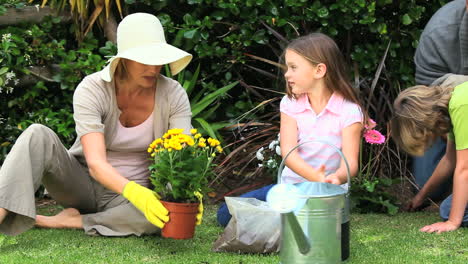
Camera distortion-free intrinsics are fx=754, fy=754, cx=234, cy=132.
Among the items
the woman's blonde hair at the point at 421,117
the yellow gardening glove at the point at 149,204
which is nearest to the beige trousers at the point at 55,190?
the yellow gardening glove at the point at 149,204

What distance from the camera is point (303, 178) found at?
3.55 m

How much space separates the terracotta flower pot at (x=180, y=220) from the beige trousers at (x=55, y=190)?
17.8 inches

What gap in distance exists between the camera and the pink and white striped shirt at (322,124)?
3500 mm

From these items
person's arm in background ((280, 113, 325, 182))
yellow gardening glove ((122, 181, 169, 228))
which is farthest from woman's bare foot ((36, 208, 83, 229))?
person's arm in background ((280, 113, 325, 182))

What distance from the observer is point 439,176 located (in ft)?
13.1

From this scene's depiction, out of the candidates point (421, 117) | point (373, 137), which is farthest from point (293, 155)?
point (373, 137)

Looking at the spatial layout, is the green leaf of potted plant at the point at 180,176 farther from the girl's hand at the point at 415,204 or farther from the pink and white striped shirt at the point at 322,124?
the girl's hand at the point at 415,204

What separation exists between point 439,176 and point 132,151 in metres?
1.62

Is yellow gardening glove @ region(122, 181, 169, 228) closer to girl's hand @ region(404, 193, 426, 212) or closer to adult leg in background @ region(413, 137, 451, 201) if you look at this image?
girl's hand @ region(404, 193, 426, 212)

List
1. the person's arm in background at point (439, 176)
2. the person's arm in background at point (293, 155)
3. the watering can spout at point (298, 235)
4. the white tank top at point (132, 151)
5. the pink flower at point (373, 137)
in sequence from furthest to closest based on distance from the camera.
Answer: the pink flower at point (373, 137) → the person's arm in background at point (439, 176) → the white tank top at point (132, 151) → the person's arm in background at point (293, 155) → the watering can spout at point (298, 235)

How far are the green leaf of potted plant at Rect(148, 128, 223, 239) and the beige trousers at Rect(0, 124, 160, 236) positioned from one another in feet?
1.52

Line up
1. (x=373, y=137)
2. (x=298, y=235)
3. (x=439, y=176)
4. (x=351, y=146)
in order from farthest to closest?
(x=373, y=137)
(x=439, y=176)
(x=351, y=146)
(x=298, y=235)

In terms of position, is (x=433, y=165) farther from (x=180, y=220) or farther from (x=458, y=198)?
(x=180, y=220)

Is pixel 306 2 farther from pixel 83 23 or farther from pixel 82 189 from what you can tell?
A: pixel 82 189
